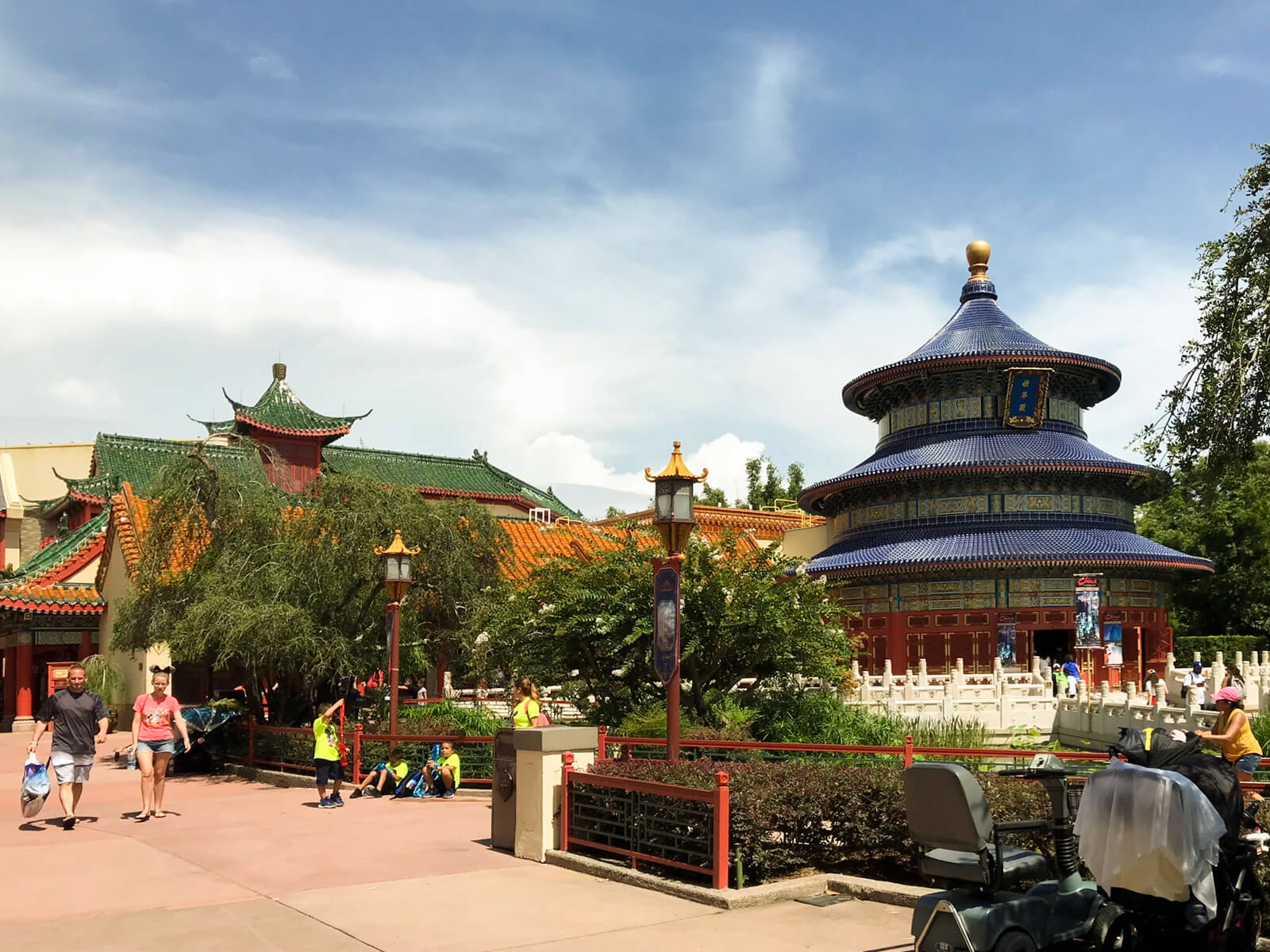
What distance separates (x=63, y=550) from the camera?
36281mm

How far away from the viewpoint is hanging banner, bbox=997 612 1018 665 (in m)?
35.8

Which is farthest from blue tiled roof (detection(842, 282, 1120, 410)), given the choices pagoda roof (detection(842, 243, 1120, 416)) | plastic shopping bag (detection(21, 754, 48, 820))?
plastic shopping bag (detection(21, 754, 48, 820))

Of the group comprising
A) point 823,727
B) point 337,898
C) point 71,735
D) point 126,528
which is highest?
point 126,528

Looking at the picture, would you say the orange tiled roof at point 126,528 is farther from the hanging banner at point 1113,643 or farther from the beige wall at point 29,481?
the hanging banner at point 1113,643

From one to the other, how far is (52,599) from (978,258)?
106ft

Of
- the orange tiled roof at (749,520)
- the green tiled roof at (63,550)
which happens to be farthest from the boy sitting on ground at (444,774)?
the orange tiled roof at (749,520)

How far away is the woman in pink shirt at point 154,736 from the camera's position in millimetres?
13992

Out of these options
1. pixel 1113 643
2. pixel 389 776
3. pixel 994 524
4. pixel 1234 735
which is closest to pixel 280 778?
pixel 389 776

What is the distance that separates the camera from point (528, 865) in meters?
10.7

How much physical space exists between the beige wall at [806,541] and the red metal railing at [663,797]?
117 feet

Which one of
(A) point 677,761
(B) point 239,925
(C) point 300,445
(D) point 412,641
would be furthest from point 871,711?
(C) point 300,445

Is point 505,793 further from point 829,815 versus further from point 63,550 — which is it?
point 63,550

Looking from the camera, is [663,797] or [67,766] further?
[67,766]

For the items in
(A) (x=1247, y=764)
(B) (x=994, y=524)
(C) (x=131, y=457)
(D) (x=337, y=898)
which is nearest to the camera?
(D) (x=337, y=898)
